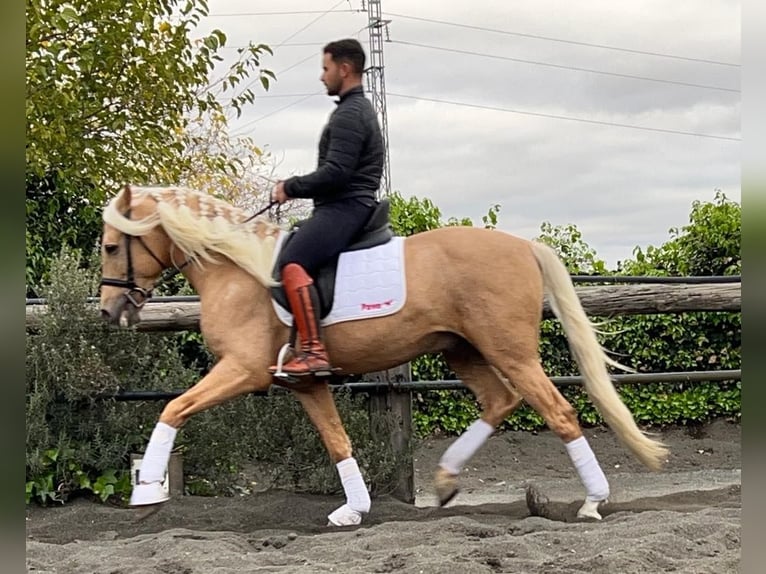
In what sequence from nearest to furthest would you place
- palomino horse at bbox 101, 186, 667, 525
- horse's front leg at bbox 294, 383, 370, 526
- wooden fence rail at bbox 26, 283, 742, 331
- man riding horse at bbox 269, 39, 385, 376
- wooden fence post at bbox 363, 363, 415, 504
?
man riding horse at bbox 269, 39, 385, 376, palomino horse at bbox 101, 186, 667, 525, horse's front leg at bbox 294, 383, 370, 526, wooden fence rail at bbox 26, 283, 742, 331, wooden fence post at bbox 363, 363, 415, 504

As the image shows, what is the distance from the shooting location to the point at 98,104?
7.90m

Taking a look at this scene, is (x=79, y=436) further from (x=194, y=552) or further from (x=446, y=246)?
(x=446, y=246)

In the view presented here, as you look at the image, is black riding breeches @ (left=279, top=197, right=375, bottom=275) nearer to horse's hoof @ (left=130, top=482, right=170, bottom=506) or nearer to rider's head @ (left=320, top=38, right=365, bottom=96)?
rider's head @ (left=320, top=38, right=365, bottom=96)

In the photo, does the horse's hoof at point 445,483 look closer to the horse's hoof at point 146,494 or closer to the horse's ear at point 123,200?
the horse's hoof at point 146,494

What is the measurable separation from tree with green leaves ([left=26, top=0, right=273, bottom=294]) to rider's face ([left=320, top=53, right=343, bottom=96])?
2.75m

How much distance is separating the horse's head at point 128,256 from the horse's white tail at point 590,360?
197 centimetres

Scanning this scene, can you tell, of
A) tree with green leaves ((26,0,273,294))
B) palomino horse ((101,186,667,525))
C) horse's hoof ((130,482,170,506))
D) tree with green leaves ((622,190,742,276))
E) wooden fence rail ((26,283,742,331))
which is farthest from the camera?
tree with green leaves ((622,190,742,276))

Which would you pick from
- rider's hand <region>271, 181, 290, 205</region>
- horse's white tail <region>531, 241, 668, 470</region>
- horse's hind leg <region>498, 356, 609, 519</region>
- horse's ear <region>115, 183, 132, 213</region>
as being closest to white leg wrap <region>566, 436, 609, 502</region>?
horse's hind leg <region>498, 356, 609, 519</region>

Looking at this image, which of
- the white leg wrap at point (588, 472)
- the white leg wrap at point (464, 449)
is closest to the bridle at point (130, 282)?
the white leg wrap at point (464, 449)

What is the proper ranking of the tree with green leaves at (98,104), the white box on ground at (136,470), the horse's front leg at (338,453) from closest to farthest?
the horse's front leg at (338,453), the white box on ground at (136,470), the tree with green leaves at (98,104)

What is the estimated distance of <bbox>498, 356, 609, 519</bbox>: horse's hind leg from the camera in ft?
14.9

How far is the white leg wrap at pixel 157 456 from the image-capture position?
4.32m
